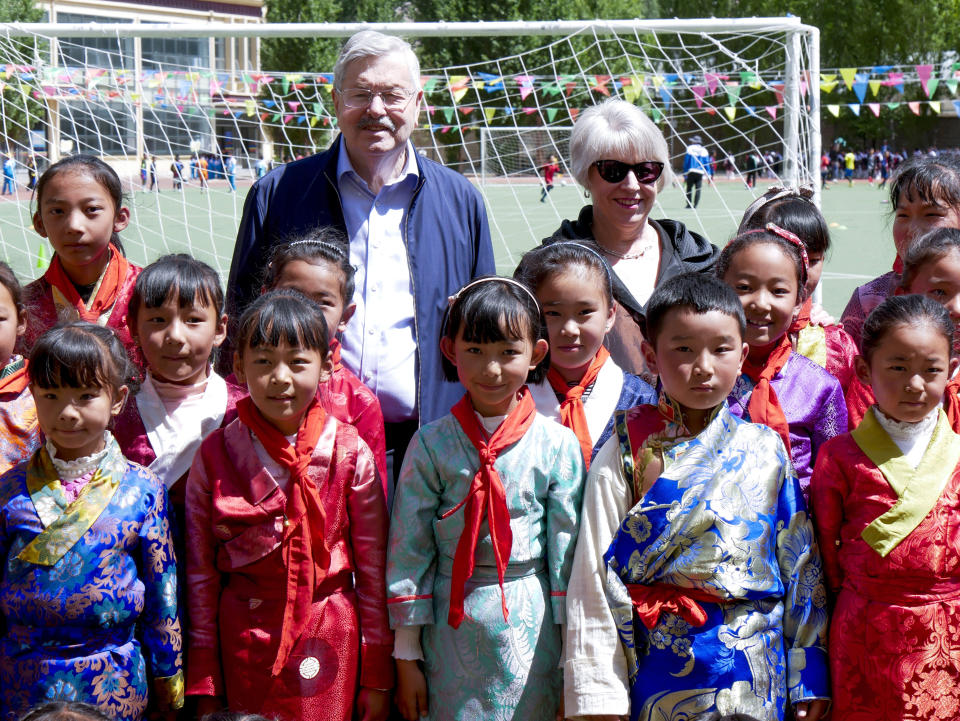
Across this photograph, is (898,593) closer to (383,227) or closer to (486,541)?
(486,541)

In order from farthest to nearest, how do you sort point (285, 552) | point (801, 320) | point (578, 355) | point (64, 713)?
point (801, 320) → point (578, 355) → point (285, 552) → point (64, 713)

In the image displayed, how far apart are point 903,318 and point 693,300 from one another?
0.50 metres

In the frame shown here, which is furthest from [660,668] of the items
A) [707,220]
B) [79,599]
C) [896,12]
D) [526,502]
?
[896,12]

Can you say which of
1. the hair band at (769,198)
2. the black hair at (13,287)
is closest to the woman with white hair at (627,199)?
the hair band at (769,198)

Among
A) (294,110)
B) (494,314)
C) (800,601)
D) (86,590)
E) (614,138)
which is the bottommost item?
(800,601)

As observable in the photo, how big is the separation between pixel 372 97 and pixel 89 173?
0.90 meters

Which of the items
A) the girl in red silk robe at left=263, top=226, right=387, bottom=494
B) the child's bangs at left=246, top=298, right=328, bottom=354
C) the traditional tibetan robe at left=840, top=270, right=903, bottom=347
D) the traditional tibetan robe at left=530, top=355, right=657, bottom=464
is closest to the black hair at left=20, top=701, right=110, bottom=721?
the child's bangs at left=246, top=298, right=328, bottom=354

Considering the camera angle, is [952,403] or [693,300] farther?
[952,403]

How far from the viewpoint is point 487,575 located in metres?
2.38

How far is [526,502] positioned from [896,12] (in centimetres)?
4389

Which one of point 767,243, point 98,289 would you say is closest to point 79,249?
point 98,289

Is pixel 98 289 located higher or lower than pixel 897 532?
higher

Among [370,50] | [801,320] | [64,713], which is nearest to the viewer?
[64,713]

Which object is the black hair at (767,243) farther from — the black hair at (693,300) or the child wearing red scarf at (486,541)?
the child wearing red scarf at (486,541)
